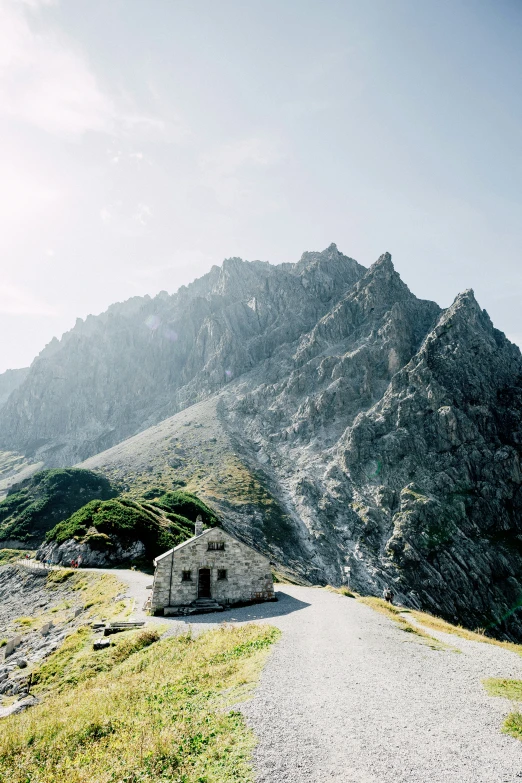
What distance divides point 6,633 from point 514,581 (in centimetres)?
8104

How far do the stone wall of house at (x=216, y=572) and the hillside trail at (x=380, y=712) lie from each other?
12072mm

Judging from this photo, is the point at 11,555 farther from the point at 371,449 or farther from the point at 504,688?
the point at 371,449

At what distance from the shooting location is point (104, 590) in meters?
33.9

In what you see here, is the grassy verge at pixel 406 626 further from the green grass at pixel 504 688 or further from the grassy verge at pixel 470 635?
the green grass at pixel 504 688

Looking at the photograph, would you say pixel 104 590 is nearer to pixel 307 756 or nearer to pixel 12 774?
pixel 12 774

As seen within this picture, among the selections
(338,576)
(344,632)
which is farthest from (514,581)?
(344,632)

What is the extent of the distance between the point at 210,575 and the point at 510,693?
22.7 metres

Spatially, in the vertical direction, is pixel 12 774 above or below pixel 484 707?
below

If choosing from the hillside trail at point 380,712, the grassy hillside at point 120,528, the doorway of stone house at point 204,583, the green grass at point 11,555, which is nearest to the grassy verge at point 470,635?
the hillside trail at point 380,712

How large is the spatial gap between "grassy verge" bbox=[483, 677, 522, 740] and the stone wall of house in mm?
20501

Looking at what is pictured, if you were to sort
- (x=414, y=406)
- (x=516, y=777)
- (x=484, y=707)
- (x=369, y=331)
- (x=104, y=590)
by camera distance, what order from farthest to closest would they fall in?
(x=369, y=331), (x=414, y=406), (x=104, y=590), (x=484, y=707), (x=516, y=777)

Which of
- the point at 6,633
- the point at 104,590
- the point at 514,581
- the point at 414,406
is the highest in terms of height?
the point at 414,406

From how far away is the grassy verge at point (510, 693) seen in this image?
8.90 metres

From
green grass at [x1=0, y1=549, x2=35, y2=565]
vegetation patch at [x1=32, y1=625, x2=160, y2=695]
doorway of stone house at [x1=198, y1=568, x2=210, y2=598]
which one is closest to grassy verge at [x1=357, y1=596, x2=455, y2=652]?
doorway of stone house at [x1=198, y1=568, x2=210, y2=598]
